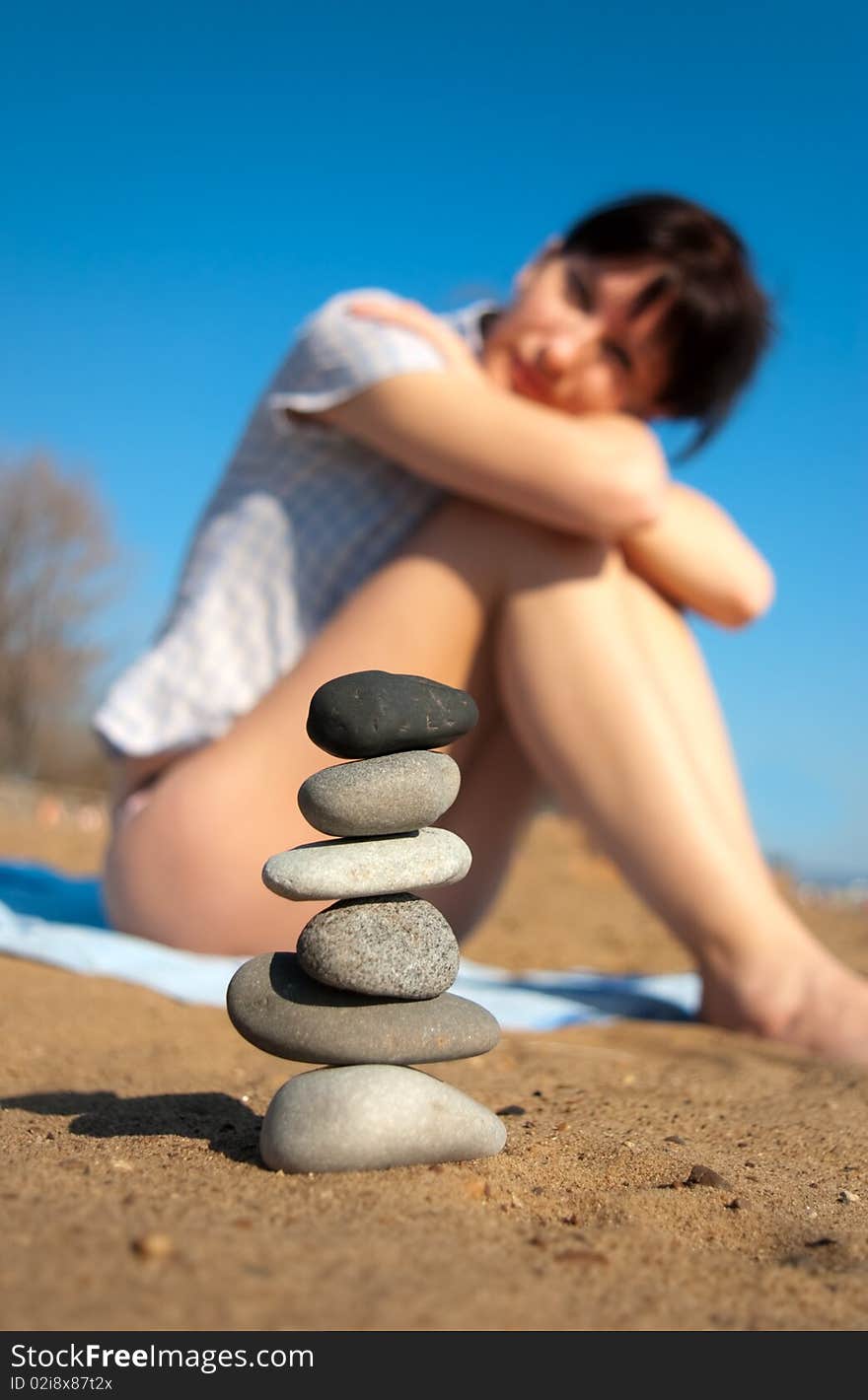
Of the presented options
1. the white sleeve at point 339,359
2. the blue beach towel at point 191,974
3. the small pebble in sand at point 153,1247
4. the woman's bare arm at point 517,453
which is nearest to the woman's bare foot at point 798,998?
the blue beach towel at point 191,974

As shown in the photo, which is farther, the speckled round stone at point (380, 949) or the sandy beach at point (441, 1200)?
the speckled round stone at point (380, 949)

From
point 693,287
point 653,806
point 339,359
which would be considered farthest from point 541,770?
point 693,287

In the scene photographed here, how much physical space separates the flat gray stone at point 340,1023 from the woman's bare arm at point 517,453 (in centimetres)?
148

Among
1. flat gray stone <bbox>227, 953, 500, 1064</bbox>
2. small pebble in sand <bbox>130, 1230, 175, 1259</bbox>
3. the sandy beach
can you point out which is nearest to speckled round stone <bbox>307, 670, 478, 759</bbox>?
flat gray stone <bbox>227, 953, 500, 1064</bbox>

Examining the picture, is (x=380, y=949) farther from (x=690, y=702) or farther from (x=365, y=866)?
(x=690, y=702)

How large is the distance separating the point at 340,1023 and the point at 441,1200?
26 cm

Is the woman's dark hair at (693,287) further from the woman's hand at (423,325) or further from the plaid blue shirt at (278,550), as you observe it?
the plaid blue shirt at (278,550)

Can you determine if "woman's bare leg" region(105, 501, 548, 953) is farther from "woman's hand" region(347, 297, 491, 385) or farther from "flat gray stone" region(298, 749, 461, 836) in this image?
"flat gray stone" region(298, 749, 461, 836)

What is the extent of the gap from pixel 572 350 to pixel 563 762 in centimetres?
114

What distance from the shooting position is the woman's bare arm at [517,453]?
2.57 meters

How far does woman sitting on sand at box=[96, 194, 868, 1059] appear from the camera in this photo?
8.49 ft

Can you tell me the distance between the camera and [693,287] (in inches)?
120

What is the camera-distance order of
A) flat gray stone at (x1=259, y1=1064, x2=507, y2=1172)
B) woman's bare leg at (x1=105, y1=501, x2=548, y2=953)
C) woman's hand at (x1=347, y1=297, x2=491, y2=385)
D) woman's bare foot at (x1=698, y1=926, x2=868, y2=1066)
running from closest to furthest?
1. flat gray stone at (x1=259, y1=1064, x2=507, y2=1172)
2. woman's bare foot at (x1=698, y1=926, x2=868, y2=1066)
3. woman's bare leg at (x1=105, y1=501, x2=548, y2=953)
4. woman's hand at (x1=347, y1=297, x2=491, y2=385)

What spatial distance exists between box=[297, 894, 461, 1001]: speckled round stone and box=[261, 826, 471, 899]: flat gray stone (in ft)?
0.09
